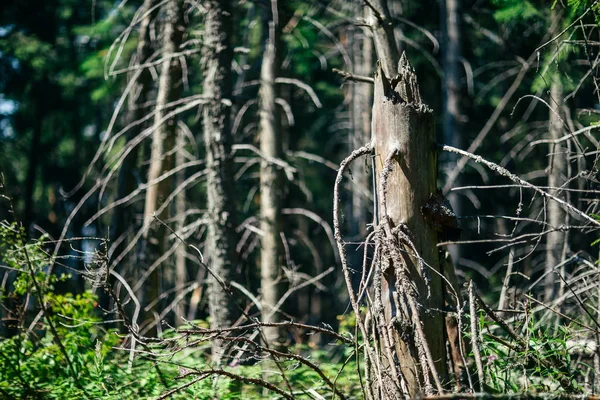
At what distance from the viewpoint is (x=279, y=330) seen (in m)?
8.83

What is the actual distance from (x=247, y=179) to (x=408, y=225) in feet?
44.2

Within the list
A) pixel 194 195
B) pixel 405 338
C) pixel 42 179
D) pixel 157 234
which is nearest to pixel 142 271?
pixel 157 234

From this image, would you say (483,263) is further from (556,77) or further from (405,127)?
(405,127)

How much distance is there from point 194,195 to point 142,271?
1171 cm

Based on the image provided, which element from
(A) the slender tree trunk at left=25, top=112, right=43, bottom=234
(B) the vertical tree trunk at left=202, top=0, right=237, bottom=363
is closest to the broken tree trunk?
(B) the vertical tree trunk at left=202, top=0, right=237, bottom=363

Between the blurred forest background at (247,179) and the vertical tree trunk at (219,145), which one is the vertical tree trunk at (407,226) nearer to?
the blurred forest background at (247,179)

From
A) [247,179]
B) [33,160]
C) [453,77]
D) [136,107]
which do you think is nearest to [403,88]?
[136,107]

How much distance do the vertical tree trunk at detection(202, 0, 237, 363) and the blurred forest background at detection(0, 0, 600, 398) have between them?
0.02 m

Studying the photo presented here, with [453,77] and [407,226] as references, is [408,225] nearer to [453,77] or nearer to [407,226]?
[407,226]

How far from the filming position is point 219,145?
304 inches

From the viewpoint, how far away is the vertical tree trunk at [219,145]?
7.74m

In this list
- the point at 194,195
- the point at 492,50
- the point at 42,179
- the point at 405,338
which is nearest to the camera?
the point at 405,338

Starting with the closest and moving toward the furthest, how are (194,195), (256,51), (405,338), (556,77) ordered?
(405,338) < (556,77) < (256,51) < (194,195)

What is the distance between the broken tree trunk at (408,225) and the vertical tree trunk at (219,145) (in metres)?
3.69
